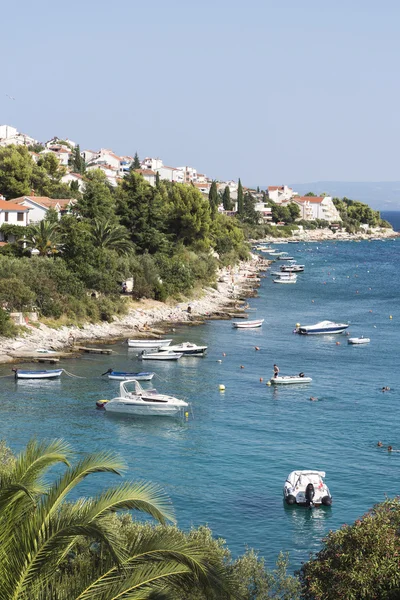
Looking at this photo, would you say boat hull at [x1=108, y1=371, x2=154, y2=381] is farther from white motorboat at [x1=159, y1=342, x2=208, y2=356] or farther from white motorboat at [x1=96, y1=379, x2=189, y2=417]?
white motorboat at [x1=159, y1=342, x2=208, y2=356]

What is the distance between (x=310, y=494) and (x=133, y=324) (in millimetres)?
36731

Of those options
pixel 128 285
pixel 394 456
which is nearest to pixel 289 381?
pixel 394 456

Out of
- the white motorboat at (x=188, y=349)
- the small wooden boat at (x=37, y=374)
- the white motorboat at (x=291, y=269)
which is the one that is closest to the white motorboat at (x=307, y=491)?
the small wooden boat at (x=37, y=374)

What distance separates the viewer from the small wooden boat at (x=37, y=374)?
4706 cm

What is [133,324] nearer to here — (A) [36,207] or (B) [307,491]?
(A) [36,207]

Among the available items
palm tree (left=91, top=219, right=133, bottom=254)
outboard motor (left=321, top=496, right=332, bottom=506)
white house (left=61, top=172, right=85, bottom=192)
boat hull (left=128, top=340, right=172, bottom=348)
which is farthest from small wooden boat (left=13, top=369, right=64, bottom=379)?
white house (left=61, top=172, right=85, bottom=192)

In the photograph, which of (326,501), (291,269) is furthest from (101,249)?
(291,269)

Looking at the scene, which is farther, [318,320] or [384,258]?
[384,258]

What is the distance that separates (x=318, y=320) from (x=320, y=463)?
42.3 meters

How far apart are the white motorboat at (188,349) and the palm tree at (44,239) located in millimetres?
16657

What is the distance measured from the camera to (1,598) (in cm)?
1037

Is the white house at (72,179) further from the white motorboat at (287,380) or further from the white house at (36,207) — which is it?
the white motorboat at (287,380)

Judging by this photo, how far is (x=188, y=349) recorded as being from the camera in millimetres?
57000

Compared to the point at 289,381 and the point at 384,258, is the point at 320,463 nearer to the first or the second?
the point at 289,381
